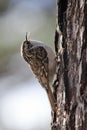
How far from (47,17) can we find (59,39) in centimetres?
413

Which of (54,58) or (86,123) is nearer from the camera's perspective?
(86,123)

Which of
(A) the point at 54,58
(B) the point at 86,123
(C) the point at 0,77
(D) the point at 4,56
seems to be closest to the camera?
(B) the point at 86,123

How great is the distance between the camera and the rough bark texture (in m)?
3.89

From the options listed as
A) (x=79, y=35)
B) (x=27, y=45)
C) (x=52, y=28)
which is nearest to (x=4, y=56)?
(x=52, y=28)

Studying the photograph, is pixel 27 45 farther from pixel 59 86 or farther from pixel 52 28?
pixel 52 28

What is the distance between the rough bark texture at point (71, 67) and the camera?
12.8 feet

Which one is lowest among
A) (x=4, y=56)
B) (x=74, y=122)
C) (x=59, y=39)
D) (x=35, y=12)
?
(x=4, y=56)

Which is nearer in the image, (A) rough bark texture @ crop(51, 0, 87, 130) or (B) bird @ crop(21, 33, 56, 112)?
(A) rough bark texture @ crop(51, 0, 87, 130)

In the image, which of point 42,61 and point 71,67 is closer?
point 71,67

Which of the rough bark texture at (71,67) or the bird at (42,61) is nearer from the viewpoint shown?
the rough bark texture at (71,67)

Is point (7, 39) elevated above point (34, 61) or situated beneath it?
situated beneath

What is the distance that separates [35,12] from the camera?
8359 mm

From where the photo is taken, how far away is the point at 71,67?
400cm

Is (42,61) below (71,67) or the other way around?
below
